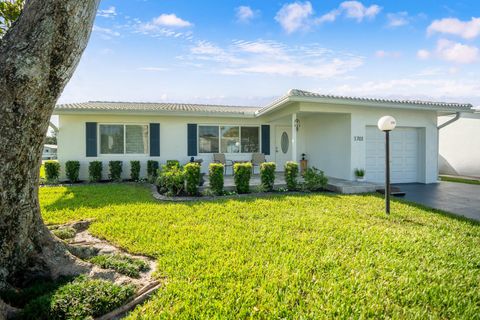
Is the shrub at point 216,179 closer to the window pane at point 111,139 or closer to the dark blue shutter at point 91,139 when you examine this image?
the window pane at point 111,139

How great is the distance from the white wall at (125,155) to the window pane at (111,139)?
0.75 ft

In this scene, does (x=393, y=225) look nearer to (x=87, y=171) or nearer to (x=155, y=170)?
(x=155, y=170)

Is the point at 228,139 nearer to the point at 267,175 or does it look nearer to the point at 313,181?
the point at 267,175

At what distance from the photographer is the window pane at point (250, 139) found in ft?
38.7

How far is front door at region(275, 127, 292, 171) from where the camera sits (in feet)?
39.8

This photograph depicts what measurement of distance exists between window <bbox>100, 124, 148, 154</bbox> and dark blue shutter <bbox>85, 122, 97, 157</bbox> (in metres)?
0.27

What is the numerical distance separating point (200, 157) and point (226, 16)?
222 inches

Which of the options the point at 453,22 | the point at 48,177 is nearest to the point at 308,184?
the point at 453,22

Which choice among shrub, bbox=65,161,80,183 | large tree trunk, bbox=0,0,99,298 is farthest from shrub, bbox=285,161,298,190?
shrub, bbox=65,161,80,183

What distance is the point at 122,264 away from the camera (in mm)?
3115

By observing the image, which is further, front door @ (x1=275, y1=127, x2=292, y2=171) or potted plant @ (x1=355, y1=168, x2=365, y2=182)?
front door @ (x1=275, y1=127, x2=292, y2=171)

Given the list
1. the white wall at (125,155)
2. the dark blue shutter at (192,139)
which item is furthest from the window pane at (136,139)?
the dark blue shutter at (192,139)

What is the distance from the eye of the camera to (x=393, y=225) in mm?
4895

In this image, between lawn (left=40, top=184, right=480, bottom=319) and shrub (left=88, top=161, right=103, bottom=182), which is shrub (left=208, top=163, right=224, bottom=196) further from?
shrub (left=88, top=161, right=103, bottom=182)
